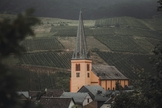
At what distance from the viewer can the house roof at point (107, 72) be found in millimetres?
104725

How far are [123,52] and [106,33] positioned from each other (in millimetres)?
24633

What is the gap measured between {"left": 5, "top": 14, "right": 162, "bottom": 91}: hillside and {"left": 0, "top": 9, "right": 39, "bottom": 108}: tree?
8613 centimetres

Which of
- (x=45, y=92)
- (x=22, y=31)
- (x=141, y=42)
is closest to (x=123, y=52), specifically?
(x=141, y=42)

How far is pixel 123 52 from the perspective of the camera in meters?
130

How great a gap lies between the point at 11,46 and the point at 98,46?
12907 centimetres

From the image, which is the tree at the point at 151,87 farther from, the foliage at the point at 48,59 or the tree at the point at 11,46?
the foliage at the point at 48,59

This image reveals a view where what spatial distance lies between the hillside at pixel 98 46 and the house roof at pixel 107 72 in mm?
4076

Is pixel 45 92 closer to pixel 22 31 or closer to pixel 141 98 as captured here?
pixel 141 98

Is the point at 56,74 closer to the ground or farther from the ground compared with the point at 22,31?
closer to the ground

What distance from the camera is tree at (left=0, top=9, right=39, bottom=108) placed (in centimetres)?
→ 699

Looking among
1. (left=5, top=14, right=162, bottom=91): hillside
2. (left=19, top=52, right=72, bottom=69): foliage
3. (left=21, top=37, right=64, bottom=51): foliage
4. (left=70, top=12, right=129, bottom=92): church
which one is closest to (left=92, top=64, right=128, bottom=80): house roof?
(left=70, top=12, right=129, bottom=92): church

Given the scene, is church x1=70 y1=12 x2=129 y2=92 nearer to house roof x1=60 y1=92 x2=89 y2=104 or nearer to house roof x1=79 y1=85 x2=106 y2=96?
house roof x1=79 y1=85 x2=106 y2=96

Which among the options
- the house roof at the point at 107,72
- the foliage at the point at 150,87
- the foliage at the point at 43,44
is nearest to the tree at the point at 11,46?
the foliage at the point at 150,87

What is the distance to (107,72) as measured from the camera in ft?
353
